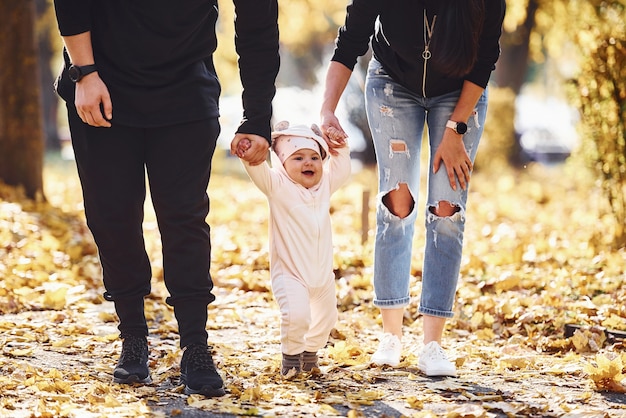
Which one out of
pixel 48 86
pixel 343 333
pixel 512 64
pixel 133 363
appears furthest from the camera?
pixel 48 86

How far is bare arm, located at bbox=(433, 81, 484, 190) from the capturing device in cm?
357

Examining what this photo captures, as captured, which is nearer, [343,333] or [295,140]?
[295,140]

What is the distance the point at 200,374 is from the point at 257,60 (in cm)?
116

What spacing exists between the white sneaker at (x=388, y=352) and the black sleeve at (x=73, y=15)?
5.69ft

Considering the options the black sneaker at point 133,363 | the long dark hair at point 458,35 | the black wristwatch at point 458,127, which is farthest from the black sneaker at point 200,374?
the long dark hair at point 458,35

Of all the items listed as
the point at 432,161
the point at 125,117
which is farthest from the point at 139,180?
the point at 432,161

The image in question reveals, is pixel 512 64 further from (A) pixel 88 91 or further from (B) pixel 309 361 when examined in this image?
(A) pixel 88 91

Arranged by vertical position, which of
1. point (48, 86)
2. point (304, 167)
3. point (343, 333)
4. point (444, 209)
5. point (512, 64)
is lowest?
point (343, 333)

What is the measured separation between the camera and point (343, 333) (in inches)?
176

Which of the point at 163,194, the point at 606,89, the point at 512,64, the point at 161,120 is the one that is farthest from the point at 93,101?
the point at 512,64

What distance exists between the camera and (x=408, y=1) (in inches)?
142

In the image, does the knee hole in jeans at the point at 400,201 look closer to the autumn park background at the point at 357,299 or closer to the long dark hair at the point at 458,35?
the long dark hair at the point at 458,35

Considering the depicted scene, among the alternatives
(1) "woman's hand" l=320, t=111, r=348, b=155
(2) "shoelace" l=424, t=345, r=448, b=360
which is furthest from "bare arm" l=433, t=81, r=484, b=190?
(2) "shoelace" l=424, t=345, r=448, b=360

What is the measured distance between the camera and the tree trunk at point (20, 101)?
8.95m
